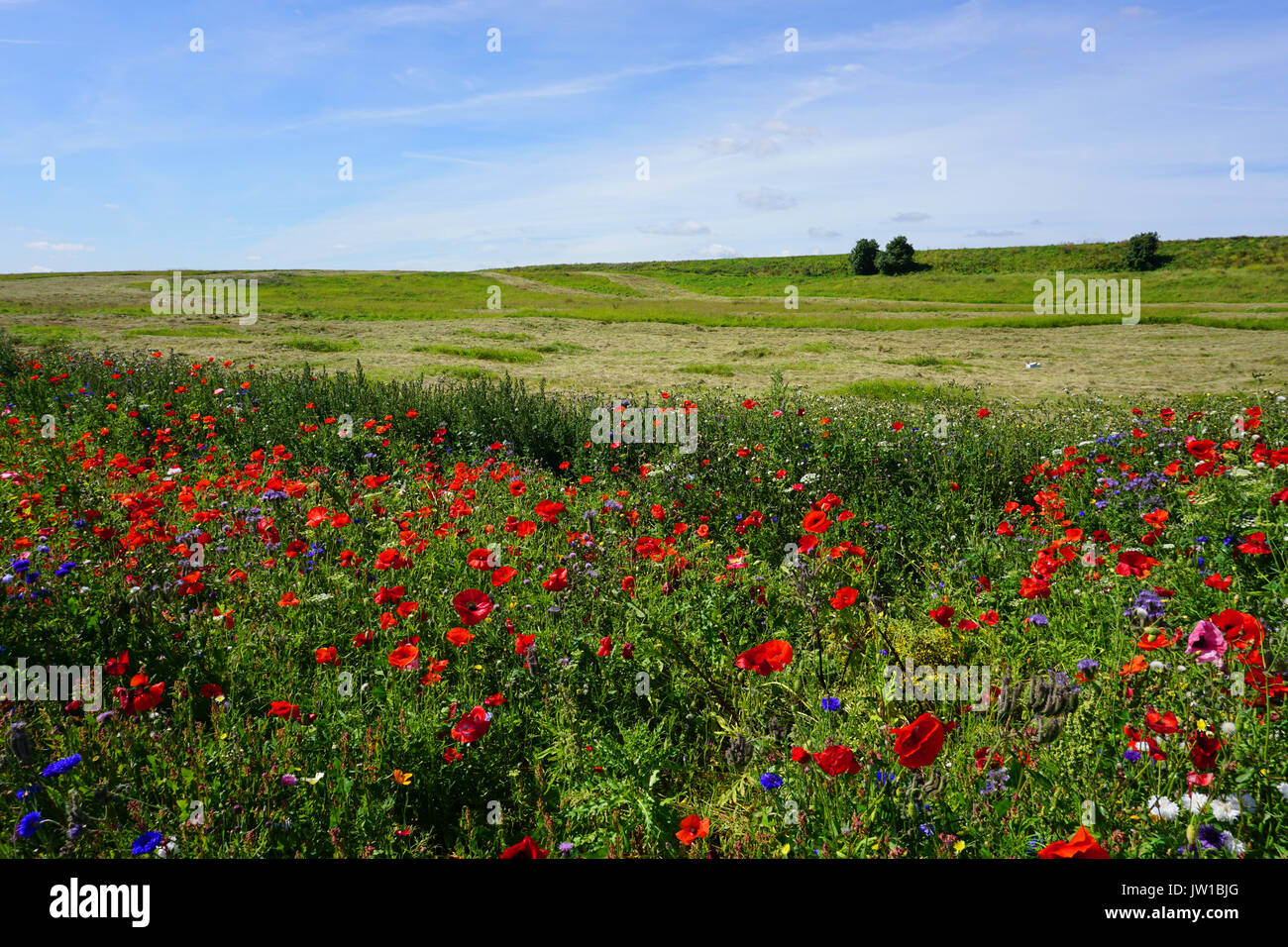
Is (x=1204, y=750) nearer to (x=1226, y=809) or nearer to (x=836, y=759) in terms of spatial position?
(x=1226, y=809)

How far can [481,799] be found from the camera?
108 inches

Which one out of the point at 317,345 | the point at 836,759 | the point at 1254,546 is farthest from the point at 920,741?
the point at 317,345

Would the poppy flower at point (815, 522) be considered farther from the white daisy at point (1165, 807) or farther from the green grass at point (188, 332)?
the green grass at point (188, 332)

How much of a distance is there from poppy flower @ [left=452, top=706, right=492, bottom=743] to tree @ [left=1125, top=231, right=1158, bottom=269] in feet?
307

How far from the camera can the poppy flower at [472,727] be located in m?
2.43

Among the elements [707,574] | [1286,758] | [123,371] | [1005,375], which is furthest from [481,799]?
[1005,375]

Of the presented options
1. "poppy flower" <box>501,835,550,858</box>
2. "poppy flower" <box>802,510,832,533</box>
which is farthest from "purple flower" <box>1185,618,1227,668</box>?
"poppy flower" <box>501,835,550,858</box>

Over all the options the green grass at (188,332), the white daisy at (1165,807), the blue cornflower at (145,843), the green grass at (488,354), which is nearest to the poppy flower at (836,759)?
the white daisy at (1165,807)

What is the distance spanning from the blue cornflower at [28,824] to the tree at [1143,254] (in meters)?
94.7

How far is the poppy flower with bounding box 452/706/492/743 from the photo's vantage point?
95.5 inches

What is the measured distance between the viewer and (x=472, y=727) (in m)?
2.47

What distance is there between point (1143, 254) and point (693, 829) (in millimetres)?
94567

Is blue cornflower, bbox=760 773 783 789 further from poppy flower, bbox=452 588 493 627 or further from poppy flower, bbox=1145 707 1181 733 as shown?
poppy flower, bbox=452 588 493 627
